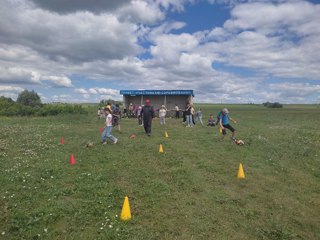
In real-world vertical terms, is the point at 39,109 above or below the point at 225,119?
above

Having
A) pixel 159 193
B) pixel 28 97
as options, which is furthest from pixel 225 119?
pixel 28 97

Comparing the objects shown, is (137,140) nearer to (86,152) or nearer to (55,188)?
(86,152)

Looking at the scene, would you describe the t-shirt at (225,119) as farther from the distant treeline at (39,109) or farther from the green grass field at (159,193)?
the distant treeline at (39,109)

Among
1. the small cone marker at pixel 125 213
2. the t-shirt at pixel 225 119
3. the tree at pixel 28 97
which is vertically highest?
the tree at pixel 28 97

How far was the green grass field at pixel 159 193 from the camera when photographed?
784 centimetres

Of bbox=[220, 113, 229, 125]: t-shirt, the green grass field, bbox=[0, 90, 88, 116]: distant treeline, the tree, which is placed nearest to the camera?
the green grass field

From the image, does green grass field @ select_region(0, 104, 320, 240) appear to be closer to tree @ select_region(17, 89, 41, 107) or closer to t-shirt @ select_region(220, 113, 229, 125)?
t-shirt @ select_region(220, 113, 229, 125)

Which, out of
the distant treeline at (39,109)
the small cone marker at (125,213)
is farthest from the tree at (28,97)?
the small cone marker at (125,213)

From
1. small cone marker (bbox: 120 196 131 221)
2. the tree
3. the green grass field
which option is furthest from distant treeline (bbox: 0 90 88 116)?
small cone marker (bbox: 120 196 131 221)

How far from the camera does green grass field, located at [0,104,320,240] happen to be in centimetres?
784

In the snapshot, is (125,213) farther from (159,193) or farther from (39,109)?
(39,109)

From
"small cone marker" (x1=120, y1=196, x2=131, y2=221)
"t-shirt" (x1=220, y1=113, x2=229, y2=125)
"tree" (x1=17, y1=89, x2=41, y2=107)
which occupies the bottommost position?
"small cone marker" (x1=120, y1=196, x2=131, y2=221)

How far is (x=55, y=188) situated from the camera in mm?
10195

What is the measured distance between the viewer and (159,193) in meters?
9.96
